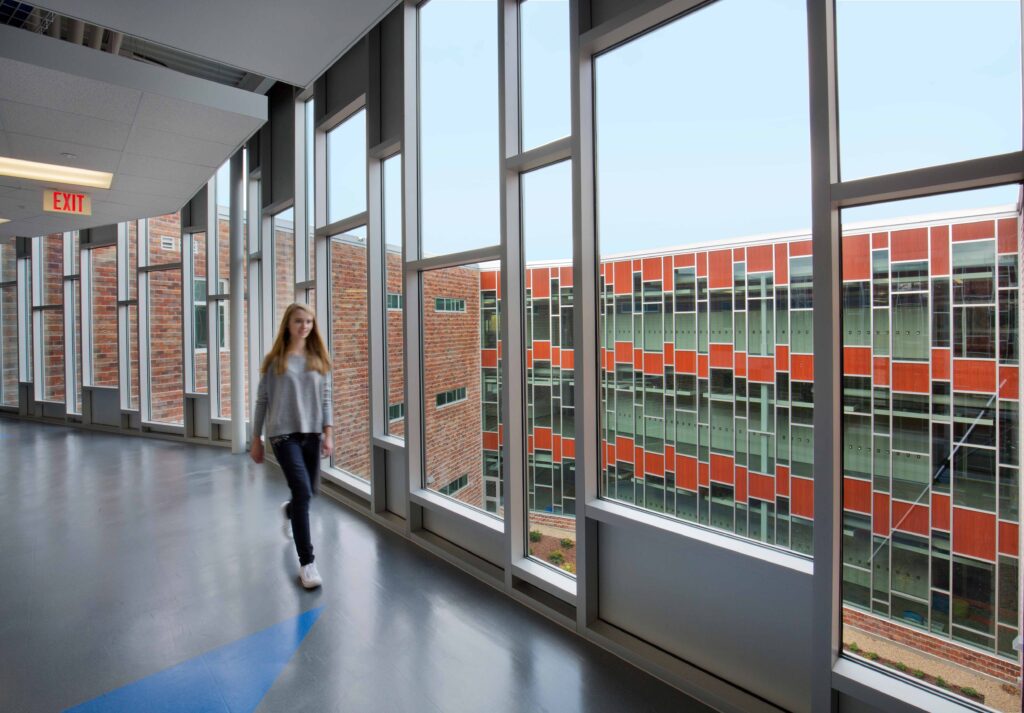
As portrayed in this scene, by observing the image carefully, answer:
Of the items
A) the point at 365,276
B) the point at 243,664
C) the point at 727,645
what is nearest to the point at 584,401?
the point at 727,645

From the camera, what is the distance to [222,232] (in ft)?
25.9

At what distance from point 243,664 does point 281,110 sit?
6035 millimetres

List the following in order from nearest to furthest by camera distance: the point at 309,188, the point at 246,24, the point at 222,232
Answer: the point at 246,24, the point at 309,188, the point at 222,232

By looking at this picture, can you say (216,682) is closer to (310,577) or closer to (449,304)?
(310,577)

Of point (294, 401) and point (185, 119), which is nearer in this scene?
point (294, 401)

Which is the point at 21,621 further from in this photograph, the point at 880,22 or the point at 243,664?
the point at 880,22

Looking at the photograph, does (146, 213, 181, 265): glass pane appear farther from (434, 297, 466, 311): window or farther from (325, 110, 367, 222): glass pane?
(434, 297, 466, 311): window

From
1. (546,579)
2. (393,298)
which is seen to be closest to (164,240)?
(393,298)

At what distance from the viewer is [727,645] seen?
226cm

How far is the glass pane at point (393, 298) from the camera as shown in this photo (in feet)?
14.5

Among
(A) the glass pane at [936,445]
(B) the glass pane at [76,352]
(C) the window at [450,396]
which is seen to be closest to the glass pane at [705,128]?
(A) the glass pane at [936,445]

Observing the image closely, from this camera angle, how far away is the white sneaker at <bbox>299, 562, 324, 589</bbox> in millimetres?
3266

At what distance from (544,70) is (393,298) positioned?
2220 millimetres

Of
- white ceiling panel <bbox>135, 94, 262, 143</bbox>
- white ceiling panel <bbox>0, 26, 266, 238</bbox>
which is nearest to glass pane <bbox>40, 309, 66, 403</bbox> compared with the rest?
white ceiling panel <bbox>0, 26, 266, 238</bbox>
